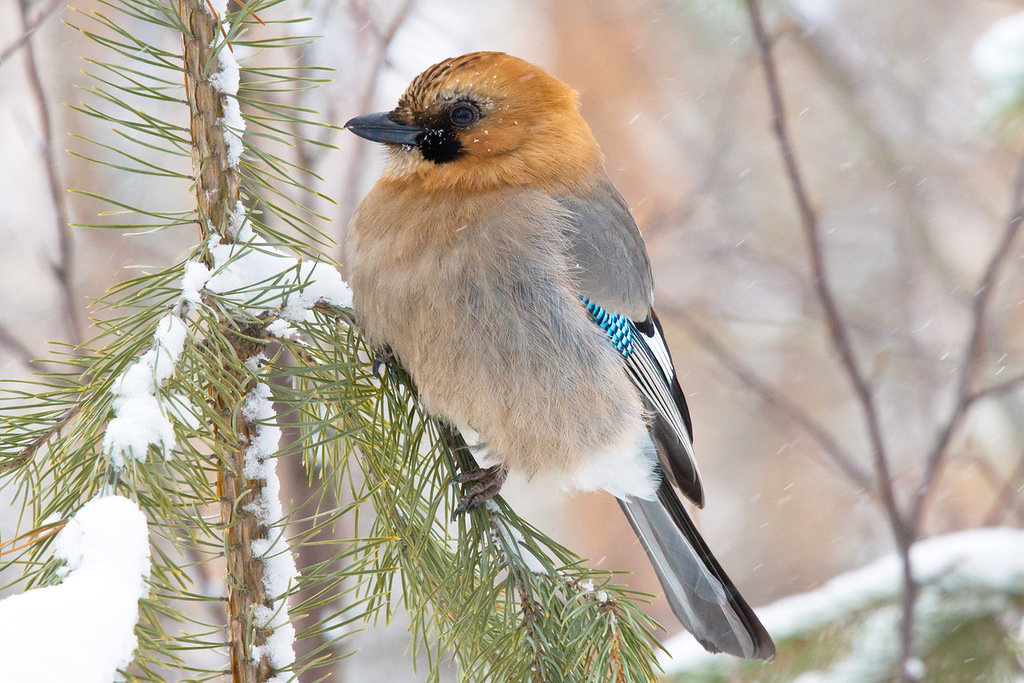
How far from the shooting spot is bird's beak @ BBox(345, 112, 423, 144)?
6.66ft

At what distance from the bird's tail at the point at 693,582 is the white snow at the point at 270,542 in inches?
40.4

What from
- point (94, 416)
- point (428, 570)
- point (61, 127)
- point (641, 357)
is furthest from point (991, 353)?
point (61, 127)

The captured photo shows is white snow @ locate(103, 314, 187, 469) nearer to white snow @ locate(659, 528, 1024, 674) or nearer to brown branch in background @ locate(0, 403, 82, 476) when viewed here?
brown branch in background @ locate(0, 403, 82, 476)

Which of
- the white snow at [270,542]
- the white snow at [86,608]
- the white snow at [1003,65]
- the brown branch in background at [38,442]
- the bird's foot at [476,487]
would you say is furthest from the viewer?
the white snow at [1003,65]

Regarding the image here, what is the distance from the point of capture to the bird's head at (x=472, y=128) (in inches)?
80.8

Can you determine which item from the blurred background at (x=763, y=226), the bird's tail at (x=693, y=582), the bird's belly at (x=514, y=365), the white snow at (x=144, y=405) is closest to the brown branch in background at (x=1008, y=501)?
the blurred background at (x=763, y=226)

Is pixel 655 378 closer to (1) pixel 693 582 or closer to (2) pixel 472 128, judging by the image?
(1) pixel 693 582

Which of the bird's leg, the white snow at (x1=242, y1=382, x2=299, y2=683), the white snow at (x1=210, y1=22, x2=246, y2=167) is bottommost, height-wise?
the white snow at (x1=242, y1=382, x2=299, y2=683)

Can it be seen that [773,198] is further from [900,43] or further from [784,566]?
[784,566]

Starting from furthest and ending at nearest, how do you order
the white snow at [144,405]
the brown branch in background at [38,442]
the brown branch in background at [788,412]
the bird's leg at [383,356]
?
the brown branch in background at [788,412] → the bird's leg at [383,356] → the brown branch in background at [38,442] → the white snow at [144,405]

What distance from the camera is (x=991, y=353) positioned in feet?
15.4

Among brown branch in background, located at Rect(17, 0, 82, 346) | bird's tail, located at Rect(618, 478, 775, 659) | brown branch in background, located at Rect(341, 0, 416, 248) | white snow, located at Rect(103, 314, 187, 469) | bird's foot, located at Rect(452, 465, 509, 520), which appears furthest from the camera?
brown branch in background, located at Rect(341, 0, 416, 248)

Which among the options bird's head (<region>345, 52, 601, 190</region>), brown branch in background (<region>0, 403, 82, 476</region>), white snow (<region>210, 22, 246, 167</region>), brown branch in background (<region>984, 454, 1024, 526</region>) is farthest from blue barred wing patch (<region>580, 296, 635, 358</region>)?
brown branch in background (<region>984, 454, 1024, 526</region>)

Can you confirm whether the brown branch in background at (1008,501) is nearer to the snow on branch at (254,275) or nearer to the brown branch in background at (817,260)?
the brown branch in background at (817,260)
